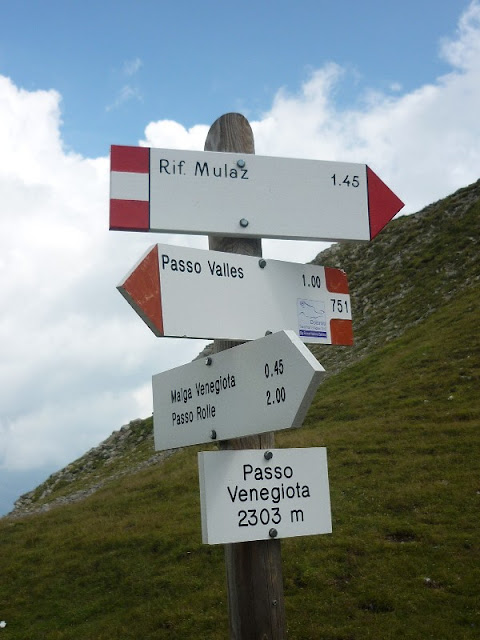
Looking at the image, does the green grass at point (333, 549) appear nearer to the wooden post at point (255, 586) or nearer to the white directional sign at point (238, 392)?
the wooden post at point (255, 586)

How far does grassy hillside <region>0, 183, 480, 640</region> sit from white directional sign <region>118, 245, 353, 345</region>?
24.1 ft

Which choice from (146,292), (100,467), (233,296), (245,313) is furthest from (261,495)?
(100,467)

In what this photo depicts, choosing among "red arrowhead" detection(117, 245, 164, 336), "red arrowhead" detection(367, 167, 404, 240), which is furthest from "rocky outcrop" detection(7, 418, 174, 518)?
"red arrowhead" detection(117, 245, 164, 336)

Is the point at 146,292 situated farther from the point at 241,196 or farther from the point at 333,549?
the point at 333,549

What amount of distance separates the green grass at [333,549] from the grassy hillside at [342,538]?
0.04 meters

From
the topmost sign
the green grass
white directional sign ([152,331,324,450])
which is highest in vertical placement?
the topmost sign

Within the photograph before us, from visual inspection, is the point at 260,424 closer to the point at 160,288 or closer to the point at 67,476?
the point at 160,288

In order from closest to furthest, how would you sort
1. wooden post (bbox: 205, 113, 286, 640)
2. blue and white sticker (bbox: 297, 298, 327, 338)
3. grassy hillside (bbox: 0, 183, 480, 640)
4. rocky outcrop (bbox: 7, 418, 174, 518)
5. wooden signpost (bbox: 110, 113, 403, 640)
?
wooden signpost (bbox: 110, 113, 403, 640) → wooden post (bbox: 205, 113, 286, 640) → blue and white sticker (bbox: 297, 298, 327, 338) → grassy hillside (bbox: 0, 183, 480, 640) → rocky outcrop (bbox: 7, 418, 174, 518)

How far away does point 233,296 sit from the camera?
450 cm

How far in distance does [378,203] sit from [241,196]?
1.20m

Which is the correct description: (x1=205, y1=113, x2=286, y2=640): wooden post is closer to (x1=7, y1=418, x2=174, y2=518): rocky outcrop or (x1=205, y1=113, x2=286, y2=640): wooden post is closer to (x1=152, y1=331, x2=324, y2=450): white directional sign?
(x1=152, y1=331, x2=324, y2=450): white directional sign

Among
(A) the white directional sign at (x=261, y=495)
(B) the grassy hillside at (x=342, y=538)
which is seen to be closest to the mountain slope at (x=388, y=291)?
(B) the grassy hillside at (x=342, y=538)

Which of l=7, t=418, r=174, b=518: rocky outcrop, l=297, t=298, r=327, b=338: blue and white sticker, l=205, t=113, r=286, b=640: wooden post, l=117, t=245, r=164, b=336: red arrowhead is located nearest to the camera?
l=117, t=245, r=164, b=336: red arrowhead

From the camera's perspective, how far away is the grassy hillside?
11.4 meters
